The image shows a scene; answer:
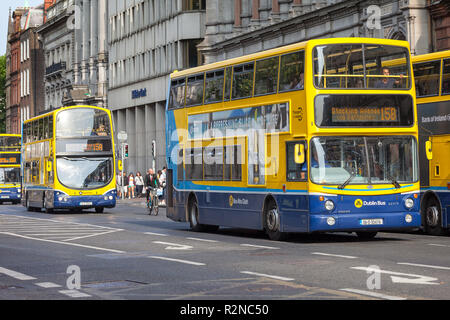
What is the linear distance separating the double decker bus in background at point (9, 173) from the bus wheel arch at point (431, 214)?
42435 mm

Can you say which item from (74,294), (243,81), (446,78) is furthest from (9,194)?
(74,294)

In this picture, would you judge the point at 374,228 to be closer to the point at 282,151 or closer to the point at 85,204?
the point at 282,151

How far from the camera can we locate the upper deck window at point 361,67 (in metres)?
20.5

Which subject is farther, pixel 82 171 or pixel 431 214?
pixel 82 171

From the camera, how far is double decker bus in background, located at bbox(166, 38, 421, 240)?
66.8 feet

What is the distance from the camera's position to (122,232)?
86.8 feet

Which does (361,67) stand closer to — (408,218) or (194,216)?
(408,218)

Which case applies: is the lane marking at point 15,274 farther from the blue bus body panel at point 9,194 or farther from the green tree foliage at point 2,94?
the green tree foliage at point 2,94

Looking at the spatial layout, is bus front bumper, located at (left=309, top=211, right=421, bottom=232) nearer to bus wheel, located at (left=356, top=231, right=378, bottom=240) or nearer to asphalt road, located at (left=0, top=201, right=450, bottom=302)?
asphalt road, located at (left=0, top=201, right=450, bottom=302)

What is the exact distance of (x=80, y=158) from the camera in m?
41.6

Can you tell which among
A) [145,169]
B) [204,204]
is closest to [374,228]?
[204,204]

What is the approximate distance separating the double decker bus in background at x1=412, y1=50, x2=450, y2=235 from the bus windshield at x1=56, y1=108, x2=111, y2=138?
19.6 metres

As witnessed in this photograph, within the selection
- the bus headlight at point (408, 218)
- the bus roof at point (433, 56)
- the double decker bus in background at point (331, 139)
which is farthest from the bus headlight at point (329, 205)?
the bus roof at point (433, 56)

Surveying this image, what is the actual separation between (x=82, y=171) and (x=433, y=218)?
67.7ft
